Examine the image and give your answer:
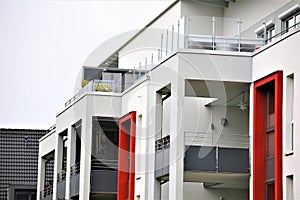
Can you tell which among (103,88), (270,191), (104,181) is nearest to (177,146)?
(270,191)

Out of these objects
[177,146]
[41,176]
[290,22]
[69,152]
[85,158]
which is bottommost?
[177,146]

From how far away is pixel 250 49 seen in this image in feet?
91.1

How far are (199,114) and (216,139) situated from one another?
228cm

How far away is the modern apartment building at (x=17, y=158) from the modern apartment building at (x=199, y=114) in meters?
16.2

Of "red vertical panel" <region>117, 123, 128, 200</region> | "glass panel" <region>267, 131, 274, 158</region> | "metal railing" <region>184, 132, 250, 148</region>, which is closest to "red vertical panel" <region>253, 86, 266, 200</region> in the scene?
"glass panel" <region>267, 131, 274, 158</region>

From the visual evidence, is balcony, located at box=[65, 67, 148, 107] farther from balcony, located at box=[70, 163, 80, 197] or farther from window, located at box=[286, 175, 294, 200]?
window, located at box=[286, 175, 294, 200]

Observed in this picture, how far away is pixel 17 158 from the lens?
55.3 m

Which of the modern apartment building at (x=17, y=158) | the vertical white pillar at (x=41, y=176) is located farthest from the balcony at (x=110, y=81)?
the modern apartment building at (x=17, y=158)

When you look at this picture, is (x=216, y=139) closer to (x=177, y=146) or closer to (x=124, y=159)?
(x=177, y=146)

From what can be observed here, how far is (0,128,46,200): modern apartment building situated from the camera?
179ft

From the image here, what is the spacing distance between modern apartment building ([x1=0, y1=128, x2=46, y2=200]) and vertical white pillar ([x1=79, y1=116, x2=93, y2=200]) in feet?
59.3

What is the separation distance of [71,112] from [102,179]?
3.71 meters

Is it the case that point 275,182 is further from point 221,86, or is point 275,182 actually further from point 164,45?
point 164,45

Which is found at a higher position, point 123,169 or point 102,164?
point 102,164
